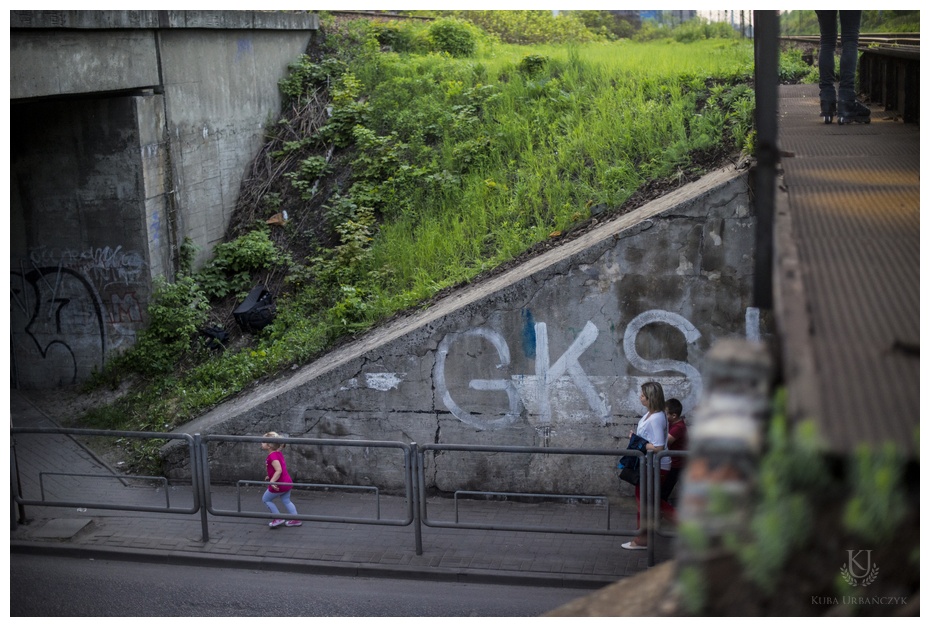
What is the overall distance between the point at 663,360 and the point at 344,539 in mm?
3901

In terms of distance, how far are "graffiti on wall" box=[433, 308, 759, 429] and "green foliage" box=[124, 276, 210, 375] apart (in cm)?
466

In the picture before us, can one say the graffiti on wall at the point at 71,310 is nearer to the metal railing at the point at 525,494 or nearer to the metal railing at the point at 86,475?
the metal railing at the point at 86,475

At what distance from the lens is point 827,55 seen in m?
9.49

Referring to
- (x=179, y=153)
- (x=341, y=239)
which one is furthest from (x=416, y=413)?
(x=179, y=153)

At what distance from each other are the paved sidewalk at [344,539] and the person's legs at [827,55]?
5096 mm

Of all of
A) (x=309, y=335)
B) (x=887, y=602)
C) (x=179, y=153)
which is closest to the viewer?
(x=887, y=602)

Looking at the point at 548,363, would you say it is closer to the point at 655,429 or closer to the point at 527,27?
the point at 655,429

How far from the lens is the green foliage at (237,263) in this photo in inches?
524

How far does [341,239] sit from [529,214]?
304 cm

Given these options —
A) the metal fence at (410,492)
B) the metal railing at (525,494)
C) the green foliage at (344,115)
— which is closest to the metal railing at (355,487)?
the metal fence at (410,492)

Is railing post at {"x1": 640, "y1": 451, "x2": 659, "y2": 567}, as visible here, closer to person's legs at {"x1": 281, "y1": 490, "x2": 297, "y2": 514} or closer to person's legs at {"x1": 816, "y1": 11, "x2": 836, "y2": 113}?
person's legs at {"x1": 281, "y1": 490, "x2": 297, "y2": 514}

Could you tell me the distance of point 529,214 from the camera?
11.8 metres
